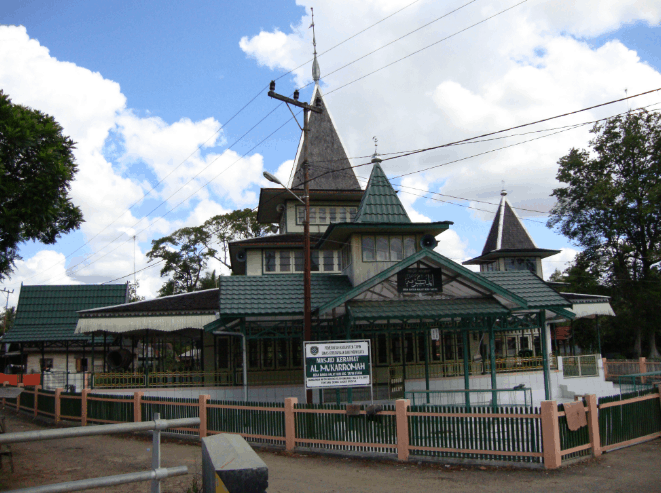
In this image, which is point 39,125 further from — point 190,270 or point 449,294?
point 190,270

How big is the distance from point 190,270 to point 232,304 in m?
43.1

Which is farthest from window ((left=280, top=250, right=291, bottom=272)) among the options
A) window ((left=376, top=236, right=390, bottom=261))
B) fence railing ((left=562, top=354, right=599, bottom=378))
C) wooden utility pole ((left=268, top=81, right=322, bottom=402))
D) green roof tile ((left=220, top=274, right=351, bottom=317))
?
fence railing ((left=562, top=354, right=599, bottom=378))

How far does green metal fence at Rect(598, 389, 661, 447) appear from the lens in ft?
41.0

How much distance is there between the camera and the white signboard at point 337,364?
14.3m

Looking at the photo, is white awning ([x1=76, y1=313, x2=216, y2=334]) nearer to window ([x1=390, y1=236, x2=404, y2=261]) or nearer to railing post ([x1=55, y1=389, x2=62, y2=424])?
railing post ([x1=55, y1=389, x2=62, y2=424])

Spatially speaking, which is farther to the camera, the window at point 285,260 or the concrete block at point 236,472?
the window at point 285,260

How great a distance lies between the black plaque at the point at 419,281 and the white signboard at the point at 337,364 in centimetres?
412

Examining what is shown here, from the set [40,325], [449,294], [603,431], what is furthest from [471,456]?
[40,325]

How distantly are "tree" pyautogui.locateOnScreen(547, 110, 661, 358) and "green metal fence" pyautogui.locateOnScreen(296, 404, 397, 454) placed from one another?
118ft

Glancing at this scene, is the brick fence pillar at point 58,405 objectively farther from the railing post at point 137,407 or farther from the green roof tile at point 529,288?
the green roof tile at point 529,288

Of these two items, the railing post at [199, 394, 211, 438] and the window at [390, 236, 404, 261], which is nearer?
the railing post at [199, 394, 211, 438]

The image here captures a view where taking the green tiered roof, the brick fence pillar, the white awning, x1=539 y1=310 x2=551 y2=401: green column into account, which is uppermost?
the green tiered roof

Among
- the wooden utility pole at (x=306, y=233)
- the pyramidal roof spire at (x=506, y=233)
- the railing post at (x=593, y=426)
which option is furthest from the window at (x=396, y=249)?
the pyramidal roof spire at (x=506, y=233)

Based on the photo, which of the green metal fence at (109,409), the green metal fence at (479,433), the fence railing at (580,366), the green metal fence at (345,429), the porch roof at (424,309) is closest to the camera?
the green metal fence at (479,433)
